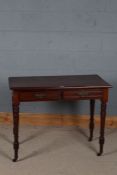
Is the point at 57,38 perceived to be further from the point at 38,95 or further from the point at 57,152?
the point at 57,152

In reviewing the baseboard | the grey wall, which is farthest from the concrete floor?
the grey wall

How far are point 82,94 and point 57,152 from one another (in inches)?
23.7

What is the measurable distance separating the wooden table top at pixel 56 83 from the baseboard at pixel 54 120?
0.62 metres

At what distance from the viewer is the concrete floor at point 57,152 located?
2.47m

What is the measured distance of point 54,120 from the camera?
3326mm

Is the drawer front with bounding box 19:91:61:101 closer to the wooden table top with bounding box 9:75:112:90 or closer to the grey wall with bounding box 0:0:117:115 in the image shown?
the wooden table top with bounding box 9:75:112:90

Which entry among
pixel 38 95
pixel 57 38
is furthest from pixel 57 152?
pixel 57 38

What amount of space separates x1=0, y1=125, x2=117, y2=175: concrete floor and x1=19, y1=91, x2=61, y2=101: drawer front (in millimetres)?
531

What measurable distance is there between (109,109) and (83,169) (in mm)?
991

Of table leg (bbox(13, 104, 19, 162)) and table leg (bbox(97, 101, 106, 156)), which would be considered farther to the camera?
table leg (bbox(97, 101, 106, 156))

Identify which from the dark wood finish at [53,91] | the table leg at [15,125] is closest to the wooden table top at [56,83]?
the dark wood finish at [53,91]

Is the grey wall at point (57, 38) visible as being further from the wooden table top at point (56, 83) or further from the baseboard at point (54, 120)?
the wooden table top at point (56, 83)

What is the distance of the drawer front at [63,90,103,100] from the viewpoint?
8.34 ft

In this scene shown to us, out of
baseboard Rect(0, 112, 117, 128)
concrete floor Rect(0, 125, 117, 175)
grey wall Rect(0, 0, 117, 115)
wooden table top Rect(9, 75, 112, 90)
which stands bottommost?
concrete floor Rect(0, 125, 117, 175)
